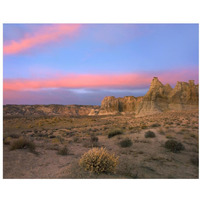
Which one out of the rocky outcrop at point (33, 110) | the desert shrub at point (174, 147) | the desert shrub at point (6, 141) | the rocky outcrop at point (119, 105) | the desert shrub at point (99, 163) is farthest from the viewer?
the rocky outcrop at point (119, 105)

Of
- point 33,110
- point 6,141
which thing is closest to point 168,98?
point 33,110

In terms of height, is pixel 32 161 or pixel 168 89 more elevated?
pixel 168 89

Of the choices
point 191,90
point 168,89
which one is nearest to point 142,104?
point 168,89

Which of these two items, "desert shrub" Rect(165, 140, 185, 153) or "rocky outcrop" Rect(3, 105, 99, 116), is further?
"rocky outcrop" Rect(3, 105, 99, 116)

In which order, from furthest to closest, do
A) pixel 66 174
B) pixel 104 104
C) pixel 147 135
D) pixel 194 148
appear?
pixel 104 104
pixel 147 135
pixel 194 148
pixel 66 174

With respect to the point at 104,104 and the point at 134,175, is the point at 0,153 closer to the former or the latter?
the point at 134,175

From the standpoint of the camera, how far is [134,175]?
5.47 metres

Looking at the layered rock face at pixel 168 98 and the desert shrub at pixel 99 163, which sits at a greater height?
the layered rock face at pixel 168 98

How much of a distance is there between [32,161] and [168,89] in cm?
4739

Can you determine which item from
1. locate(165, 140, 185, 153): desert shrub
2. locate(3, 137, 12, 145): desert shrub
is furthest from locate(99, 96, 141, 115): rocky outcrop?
locate(3, 137, 12, 145): desert shrub

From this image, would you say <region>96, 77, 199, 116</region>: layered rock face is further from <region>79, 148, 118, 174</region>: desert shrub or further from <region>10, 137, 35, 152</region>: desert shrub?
<region>79, 148, 118, 174</region>: desert shrub

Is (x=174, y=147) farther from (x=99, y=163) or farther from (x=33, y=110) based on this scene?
(x=33, y=110)

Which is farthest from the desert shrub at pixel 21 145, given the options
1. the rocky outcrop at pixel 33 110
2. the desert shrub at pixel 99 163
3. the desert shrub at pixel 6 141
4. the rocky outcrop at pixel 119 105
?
the rocky outcrop at pixel 119 105

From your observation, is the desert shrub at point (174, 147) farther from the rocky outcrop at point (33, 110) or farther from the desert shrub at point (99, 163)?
the rocky outcrop at point (33, 110)
